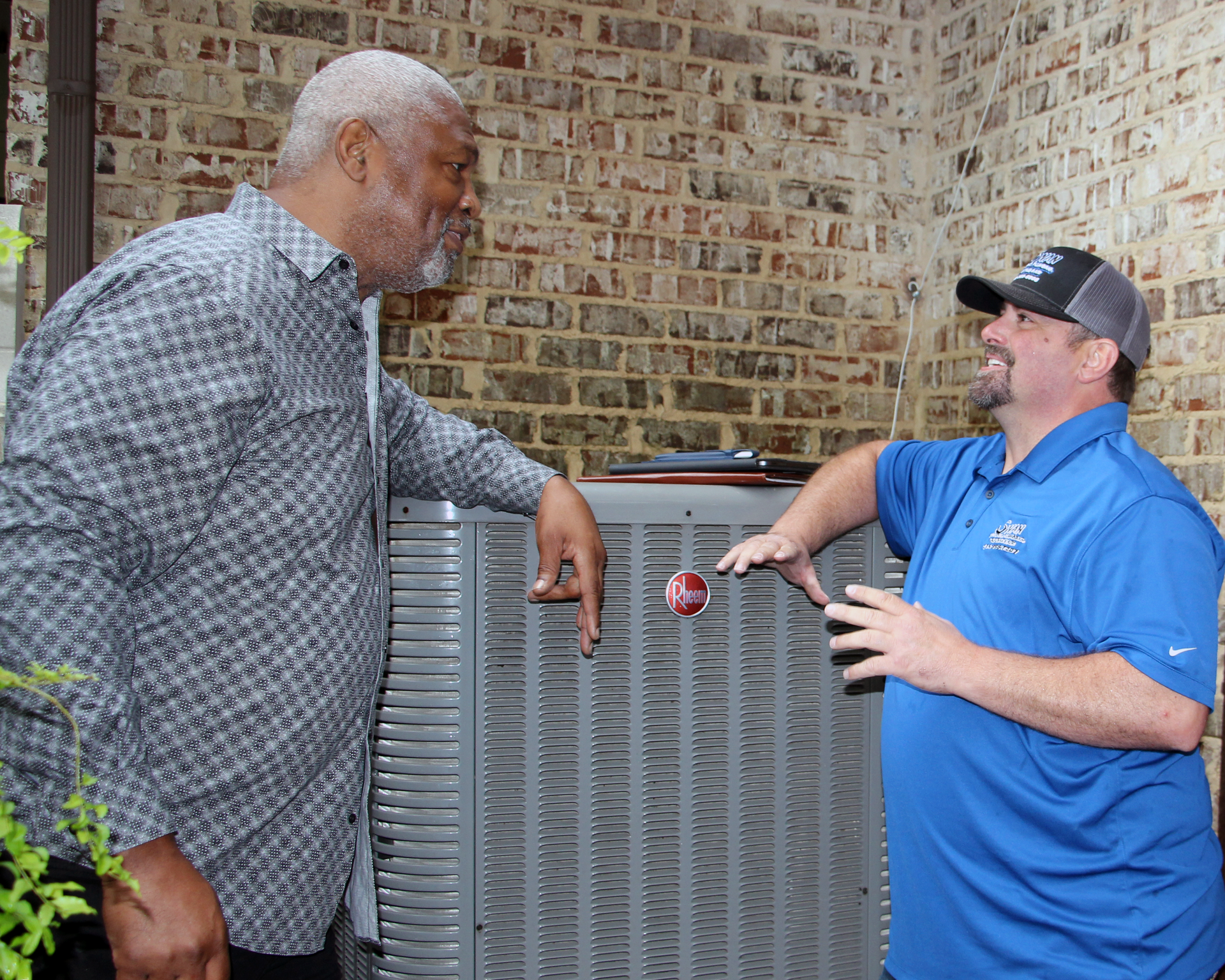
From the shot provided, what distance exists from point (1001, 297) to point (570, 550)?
1012 millimetres

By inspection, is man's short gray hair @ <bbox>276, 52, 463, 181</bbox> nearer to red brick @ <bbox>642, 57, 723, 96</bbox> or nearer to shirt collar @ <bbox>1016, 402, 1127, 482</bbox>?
shirt collar @ <bbox>1016, 402, 1127, 482</bbox>

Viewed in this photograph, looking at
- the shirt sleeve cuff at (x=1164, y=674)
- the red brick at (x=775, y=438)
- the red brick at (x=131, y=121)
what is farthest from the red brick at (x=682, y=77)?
the shirt sleeve cuff at (x=1164, y=674)

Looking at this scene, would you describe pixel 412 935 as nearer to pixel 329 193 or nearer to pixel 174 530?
pixel 174 530

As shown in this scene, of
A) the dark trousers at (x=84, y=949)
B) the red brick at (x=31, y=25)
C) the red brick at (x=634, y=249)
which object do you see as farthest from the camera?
the red brick at (x=634, y=249)

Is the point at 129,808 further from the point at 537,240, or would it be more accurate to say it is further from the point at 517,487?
the point at 537,240

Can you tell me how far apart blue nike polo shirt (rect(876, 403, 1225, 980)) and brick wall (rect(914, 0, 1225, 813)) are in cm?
180

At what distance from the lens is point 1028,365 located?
1847 mm

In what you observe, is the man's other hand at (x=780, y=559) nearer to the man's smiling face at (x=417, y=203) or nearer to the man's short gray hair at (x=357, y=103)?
the man's smiling face at (x=417, y=203)

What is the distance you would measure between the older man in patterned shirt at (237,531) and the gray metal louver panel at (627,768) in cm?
10

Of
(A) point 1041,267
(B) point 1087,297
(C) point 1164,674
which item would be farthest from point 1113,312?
(C) point 1164,674

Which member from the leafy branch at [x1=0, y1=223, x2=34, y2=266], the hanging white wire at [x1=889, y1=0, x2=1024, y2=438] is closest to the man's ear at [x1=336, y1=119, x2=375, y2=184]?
the leafy branch at [x1=0, y1=223, x2=34, y2=266]

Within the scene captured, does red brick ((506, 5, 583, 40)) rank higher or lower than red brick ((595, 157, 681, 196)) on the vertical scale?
higher

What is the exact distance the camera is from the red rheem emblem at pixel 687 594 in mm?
1695

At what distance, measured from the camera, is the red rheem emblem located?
1.70 meters
